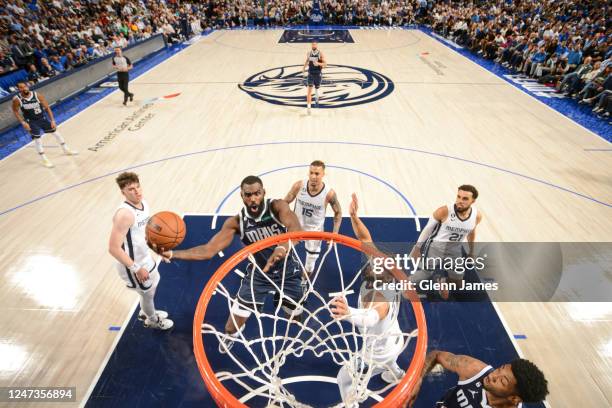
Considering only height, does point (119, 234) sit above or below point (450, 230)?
above

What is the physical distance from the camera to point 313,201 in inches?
167

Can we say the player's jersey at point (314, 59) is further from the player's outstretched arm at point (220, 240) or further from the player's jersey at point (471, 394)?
the player's jersey at point (471, 394)

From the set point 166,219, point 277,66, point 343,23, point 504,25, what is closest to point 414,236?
point 166,219

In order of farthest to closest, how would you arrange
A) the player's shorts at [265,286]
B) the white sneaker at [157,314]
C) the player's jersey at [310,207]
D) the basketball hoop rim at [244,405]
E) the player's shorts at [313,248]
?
the player's shorts at [313,248]
the player's jersey at [310,207]
the white sneaker at [157,314]
the player's shorts at [265,286]
the basketball hoop rim at [244,405]

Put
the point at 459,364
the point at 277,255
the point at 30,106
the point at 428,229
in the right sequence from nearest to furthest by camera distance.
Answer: the point at 459,364 < the point at 277,255 < the point at 428,229 < the point at 30,106

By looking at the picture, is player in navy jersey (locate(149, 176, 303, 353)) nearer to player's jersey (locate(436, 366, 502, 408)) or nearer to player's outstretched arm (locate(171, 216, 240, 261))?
player's outstretched arm (locate(171, 216, 240, 261))

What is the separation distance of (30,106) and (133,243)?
5.36m

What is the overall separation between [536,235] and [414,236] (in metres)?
1.90

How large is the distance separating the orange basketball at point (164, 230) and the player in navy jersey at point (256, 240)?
125mm

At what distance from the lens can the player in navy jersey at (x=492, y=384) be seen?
2.24 meters

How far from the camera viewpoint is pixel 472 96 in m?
11.1

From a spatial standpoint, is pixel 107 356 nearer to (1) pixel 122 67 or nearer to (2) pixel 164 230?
(2) pixel 164 230

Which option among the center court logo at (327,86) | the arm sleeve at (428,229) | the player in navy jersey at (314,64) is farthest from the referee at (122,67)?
the arm sleeve at (428,229)

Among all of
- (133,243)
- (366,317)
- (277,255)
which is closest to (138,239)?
(133,243)
